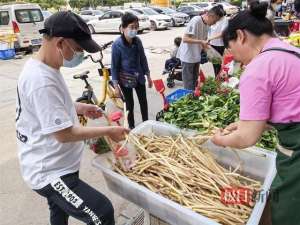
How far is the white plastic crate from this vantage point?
1.92 m

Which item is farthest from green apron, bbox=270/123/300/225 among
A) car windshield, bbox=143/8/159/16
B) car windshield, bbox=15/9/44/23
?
car windshield, bbox=143/8/159/16

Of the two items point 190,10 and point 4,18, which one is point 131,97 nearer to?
point 4,18

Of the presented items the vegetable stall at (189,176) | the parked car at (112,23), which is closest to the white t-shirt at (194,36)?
the vegetable stall at (189,176)

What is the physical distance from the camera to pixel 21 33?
43.3ft

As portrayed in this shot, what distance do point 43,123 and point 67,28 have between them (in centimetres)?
55

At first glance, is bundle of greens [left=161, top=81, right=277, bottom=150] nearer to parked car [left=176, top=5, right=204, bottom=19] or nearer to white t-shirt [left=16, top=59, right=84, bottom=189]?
white t-shirt [left=16, top=59, right=84, bottom=189]

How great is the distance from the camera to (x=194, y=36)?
17.4 ft

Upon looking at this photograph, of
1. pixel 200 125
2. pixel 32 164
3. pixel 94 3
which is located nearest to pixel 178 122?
pixel 200 125

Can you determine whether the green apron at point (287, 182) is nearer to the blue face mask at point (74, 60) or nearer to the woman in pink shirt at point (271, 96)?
the woman in pink shirt at point (271, 96)

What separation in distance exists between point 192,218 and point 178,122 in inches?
59.7

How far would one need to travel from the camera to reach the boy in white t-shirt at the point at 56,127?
182 centimetres

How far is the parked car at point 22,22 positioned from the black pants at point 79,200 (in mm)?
12310

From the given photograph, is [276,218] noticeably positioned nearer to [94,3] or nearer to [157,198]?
[157,198]

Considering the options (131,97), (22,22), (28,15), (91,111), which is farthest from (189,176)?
(28,15)
